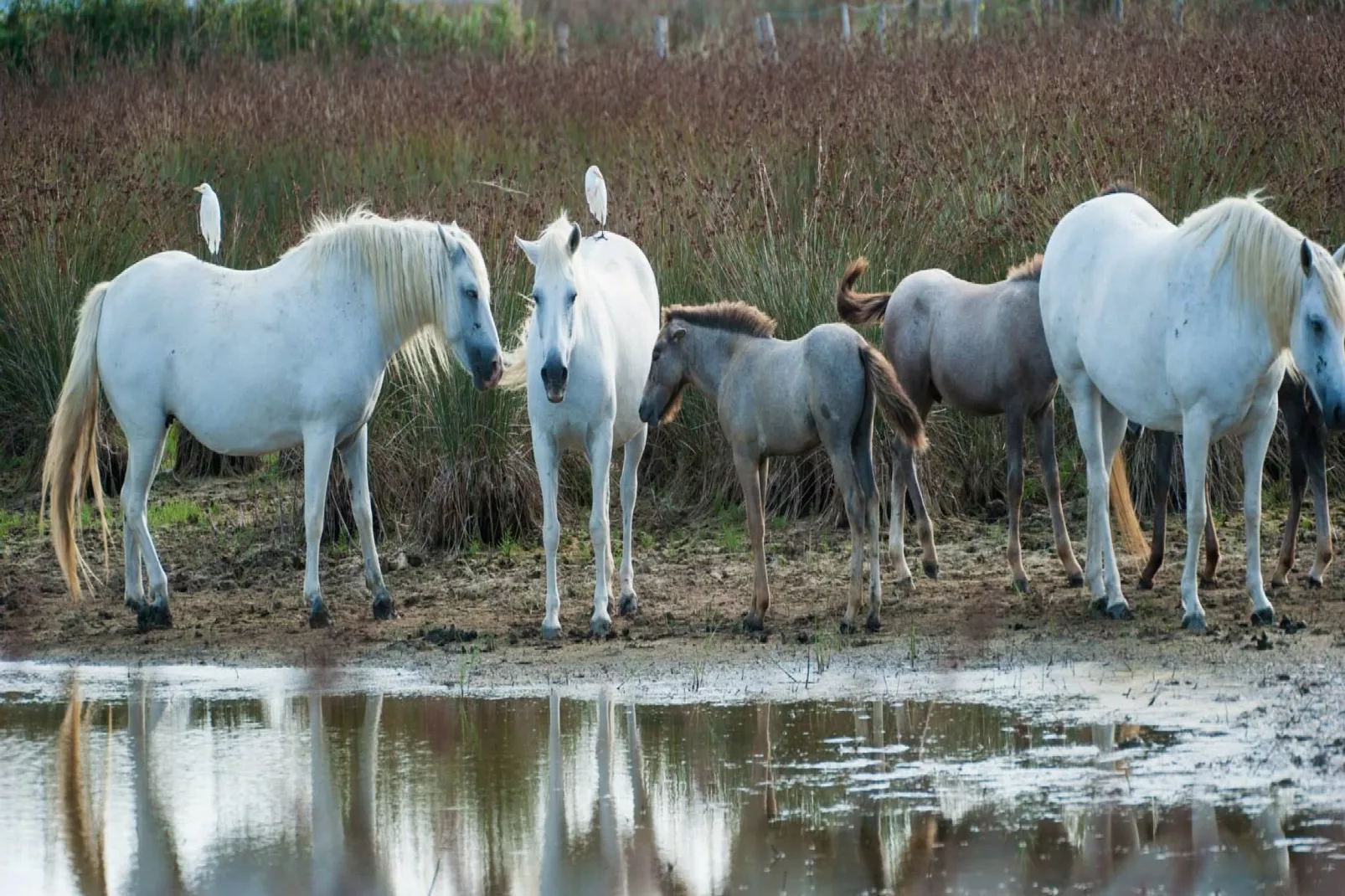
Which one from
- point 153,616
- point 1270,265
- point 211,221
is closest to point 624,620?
point 153,616

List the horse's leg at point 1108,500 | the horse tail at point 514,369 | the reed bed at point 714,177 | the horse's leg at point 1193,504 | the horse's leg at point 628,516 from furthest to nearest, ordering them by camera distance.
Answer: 1. the reed bed at point 714,177
2. the horse tail at point 514,369
3. the horse's leg at point 628,516
4. the horse's leg at point 1108,500
5. the horse's leg at point 1193,504

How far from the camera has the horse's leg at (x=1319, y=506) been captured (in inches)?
324

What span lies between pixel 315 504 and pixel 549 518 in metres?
1.21

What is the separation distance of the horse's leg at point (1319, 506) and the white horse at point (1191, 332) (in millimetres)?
710

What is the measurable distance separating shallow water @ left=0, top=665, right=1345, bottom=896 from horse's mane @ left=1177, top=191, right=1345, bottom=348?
6.68 ft

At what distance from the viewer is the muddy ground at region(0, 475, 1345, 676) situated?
24.8ft

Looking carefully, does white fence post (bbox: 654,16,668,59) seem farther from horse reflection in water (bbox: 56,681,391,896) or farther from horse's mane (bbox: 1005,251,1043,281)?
horse reflection in water (bbox: 56,681,391,896)

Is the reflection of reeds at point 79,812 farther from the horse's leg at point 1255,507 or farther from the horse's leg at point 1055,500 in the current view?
the horse's leg at point 1255,507

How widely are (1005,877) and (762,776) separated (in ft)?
4.05

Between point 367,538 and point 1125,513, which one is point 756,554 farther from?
point 367,538

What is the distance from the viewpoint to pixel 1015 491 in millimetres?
8641

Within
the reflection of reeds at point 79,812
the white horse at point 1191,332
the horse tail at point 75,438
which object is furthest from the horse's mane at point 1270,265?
the horse tail at point 75,438

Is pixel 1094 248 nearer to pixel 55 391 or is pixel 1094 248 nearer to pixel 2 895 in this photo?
pixel 2 895

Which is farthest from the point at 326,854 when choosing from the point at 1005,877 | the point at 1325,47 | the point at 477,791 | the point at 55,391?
the point at 1325,47
